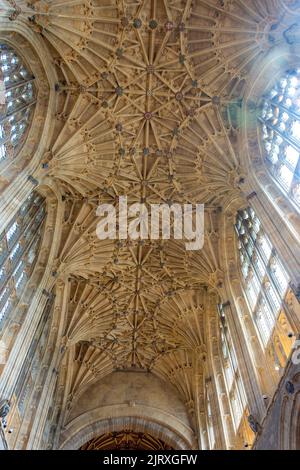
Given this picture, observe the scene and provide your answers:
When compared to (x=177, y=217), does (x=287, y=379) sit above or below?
below

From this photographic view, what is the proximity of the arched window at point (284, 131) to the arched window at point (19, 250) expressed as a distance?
33.4 feet

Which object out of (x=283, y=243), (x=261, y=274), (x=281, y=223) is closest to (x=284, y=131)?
(x=281, y=223)

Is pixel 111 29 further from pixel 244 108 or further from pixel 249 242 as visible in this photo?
pixel 249 242

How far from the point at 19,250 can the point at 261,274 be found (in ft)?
31.3

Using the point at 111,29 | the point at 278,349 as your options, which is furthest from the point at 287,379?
the point at 111,29

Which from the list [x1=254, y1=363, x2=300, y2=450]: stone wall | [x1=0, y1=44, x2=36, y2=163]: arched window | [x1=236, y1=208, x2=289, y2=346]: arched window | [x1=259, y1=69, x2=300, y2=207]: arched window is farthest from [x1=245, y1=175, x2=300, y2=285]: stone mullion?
[x1=0, y1=44, x2=36, y2=163]: arched window

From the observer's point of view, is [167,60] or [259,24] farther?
[167,60]

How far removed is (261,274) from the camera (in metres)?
14.1

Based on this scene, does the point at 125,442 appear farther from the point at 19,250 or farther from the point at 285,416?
the point at 285,416

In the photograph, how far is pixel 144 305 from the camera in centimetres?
2308

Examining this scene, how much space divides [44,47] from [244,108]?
859cm

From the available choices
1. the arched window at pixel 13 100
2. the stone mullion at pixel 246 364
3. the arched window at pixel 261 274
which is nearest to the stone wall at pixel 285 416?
the stone mullion at pixel 246 364

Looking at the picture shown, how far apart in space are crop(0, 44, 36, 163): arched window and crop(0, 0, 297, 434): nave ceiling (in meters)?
1.29

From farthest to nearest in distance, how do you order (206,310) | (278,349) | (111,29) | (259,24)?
(206,310), (111,29), (259,24), (278,349)
